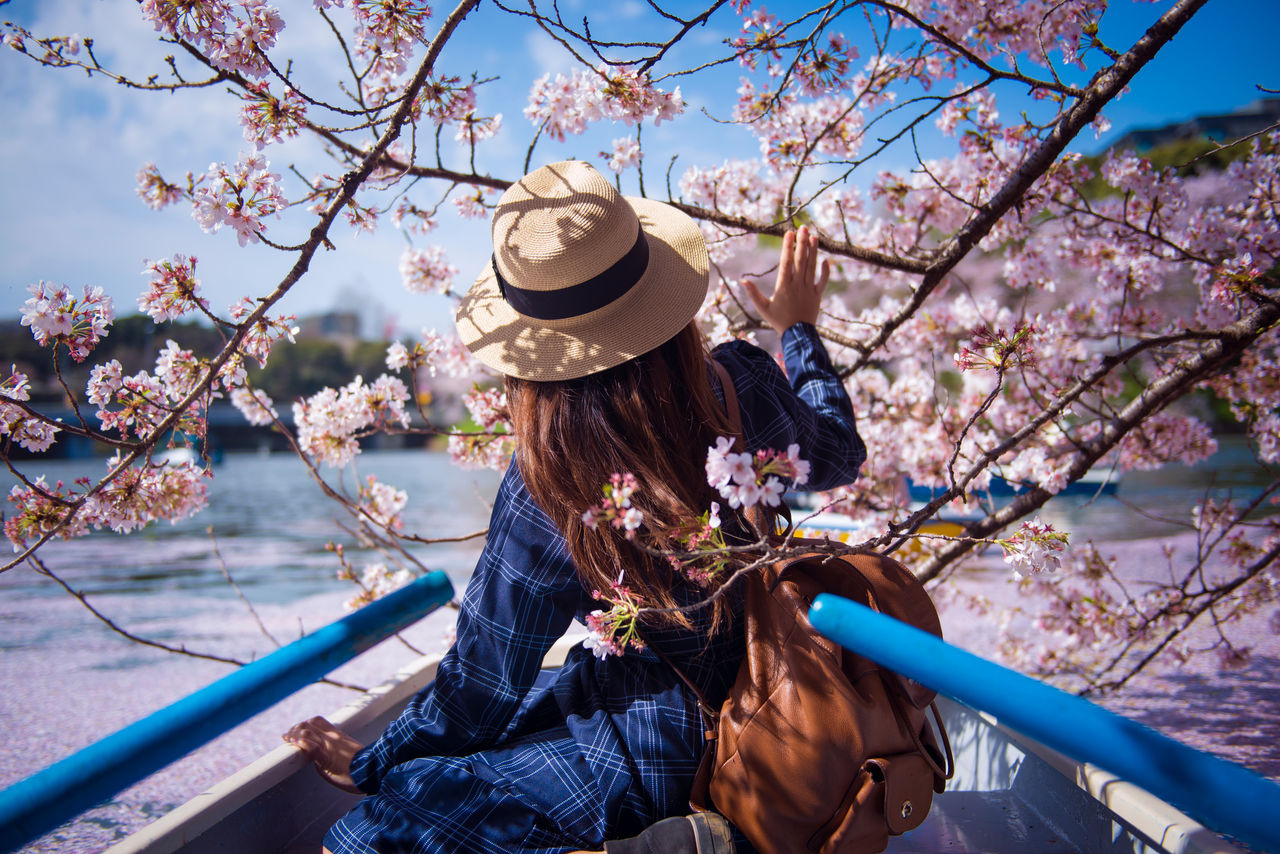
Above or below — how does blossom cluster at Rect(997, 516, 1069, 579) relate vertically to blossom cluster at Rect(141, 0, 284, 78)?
below

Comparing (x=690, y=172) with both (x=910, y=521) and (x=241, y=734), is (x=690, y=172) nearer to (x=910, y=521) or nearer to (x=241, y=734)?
(x=910, y=521)

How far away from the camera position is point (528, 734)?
4.30 feet

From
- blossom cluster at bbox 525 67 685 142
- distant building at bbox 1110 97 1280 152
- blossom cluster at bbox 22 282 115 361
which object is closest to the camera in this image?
blossom cluster at bbox 22 282 115 361

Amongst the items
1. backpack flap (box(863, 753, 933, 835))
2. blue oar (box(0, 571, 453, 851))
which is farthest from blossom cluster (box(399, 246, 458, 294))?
backpack flap (box(863, 753, 933, 835))

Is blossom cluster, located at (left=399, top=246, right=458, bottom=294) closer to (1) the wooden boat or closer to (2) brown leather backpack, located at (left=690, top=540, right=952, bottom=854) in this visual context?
(1) the wooden boat

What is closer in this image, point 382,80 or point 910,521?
point 910,521

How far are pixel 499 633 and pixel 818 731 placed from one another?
1.68 feet

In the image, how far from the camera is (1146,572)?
5727 millimetres

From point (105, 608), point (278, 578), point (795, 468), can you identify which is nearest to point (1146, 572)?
point (795, 468)

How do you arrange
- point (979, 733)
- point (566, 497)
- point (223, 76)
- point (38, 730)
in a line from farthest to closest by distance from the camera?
point (38, 730), point (979, 733), point (223, 76), point (566, 497)

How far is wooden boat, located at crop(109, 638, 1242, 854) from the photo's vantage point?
1.23 metres

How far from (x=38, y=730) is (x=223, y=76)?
13.0 ft

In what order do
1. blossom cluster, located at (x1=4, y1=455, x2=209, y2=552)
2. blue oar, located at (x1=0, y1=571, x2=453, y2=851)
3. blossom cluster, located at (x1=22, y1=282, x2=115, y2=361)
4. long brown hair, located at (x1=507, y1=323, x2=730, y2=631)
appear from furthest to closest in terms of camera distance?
blossom cluster, located at (x1=4, y1=455, x2=209, y2=552), blossom cluster, located at (x1=22, y1=282, x2=115, y2=361), long brown hair, located at (x1=507, y1=323, x2=730, y2=631), blue oar, located at (x1=0, y1=571, x2=453, y2=851)

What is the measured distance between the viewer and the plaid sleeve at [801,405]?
1.30 metres
